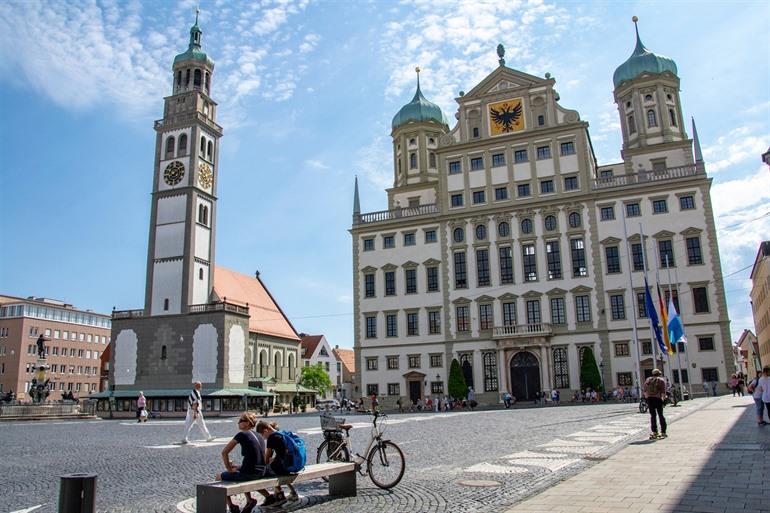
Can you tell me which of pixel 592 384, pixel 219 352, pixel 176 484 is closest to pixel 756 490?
pixel 176 484

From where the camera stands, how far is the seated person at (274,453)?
8.11 metres

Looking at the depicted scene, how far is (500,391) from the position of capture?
168 ft

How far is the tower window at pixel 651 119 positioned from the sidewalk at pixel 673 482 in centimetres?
4862

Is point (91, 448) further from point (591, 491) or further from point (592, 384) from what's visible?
point (592, 384)

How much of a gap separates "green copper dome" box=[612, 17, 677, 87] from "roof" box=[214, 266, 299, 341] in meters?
42.5

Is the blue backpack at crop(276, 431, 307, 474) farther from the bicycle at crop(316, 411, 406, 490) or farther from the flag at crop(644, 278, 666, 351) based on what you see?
the flag at crop(644, 278, 666, 351)

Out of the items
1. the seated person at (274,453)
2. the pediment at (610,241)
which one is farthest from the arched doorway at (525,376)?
the seated person at (274,453)

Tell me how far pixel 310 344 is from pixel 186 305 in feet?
179

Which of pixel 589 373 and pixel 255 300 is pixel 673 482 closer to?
pixel 589 373

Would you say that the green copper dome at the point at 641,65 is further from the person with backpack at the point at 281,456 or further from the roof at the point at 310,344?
the roof at the point at 310,344

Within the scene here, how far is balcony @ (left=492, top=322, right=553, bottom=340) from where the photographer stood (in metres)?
50.3

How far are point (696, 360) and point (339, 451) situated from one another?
145 ft

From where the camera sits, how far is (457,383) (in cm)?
5088

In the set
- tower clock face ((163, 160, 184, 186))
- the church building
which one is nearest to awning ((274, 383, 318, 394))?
the church building
